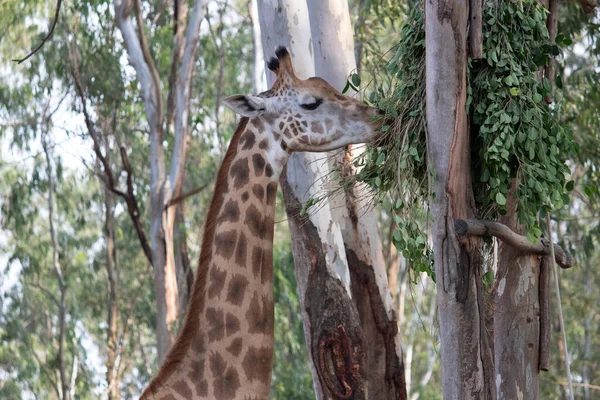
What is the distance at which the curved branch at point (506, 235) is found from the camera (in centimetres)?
412

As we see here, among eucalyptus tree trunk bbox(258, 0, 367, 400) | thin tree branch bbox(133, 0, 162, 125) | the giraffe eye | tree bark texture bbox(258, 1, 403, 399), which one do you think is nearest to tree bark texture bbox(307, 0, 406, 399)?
tree bark texture bbox(258, 1, 403, 399)

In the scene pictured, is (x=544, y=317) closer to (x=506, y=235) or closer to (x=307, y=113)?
(x=506, y=235)

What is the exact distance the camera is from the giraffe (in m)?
4.55

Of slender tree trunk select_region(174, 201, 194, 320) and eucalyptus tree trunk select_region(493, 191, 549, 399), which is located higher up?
slender tree trunk select_region(174, 201, 194, 320)

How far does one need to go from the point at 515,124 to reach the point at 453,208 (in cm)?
46

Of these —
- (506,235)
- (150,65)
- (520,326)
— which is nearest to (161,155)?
(150,65)

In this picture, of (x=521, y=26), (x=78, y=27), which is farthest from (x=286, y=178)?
(x=78, y=27)

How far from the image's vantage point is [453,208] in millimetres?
4152

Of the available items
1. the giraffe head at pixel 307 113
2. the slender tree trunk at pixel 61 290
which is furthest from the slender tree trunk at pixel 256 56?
the giraffe head at pixel 307 113

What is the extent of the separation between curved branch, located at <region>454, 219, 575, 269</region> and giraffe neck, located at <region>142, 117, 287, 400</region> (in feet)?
3.54

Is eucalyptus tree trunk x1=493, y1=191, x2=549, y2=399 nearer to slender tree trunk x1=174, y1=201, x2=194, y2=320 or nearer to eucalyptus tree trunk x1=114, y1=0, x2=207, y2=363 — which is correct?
eucalyptus tree trunk x1=114, y1=0, x2=207, y2=363

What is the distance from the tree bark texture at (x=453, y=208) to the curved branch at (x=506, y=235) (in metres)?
0.04

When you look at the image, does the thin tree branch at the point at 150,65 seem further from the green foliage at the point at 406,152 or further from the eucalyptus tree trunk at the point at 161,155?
the green foliage at the point at 406,152

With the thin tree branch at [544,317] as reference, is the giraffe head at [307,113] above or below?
above
